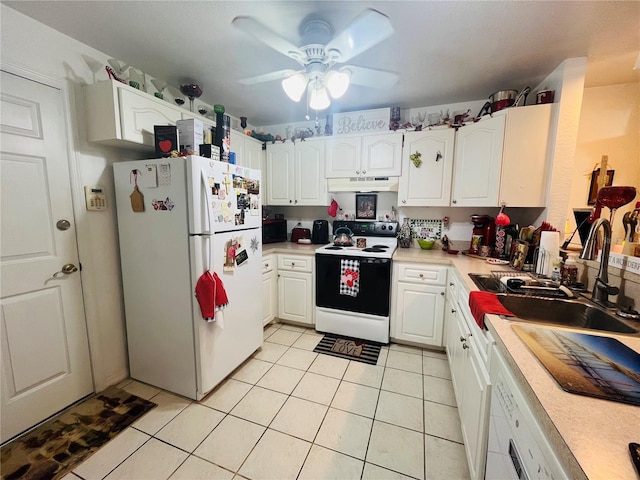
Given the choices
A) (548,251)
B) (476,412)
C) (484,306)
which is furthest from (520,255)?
(476,412)

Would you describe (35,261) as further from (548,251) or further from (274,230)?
(548,251)

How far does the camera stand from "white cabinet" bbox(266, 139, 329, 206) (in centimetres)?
286

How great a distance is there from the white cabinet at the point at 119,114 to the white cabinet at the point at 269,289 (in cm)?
140

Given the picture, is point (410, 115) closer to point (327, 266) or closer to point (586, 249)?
point (327, 266)

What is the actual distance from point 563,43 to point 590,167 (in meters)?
1.15

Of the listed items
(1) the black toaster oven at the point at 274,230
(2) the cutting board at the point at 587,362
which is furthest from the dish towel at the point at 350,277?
(2) the cutting board at the point at 587,362

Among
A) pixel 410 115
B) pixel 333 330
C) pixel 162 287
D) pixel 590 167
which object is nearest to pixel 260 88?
pixel 410 115

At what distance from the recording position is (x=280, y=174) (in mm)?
3033

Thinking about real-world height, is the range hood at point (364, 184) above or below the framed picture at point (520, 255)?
above

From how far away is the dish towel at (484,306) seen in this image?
1096 millimetres

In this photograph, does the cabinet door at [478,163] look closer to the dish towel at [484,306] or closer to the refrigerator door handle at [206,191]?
the dish towel at [484,306]

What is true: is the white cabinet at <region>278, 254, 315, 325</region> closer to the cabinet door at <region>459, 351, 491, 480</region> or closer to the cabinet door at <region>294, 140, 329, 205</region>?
the cabinet door at <region>294, 140, 329, 205</region>

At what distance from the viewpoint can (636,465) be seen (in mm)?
446

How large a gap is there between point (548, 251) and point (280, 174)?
2.51 m
